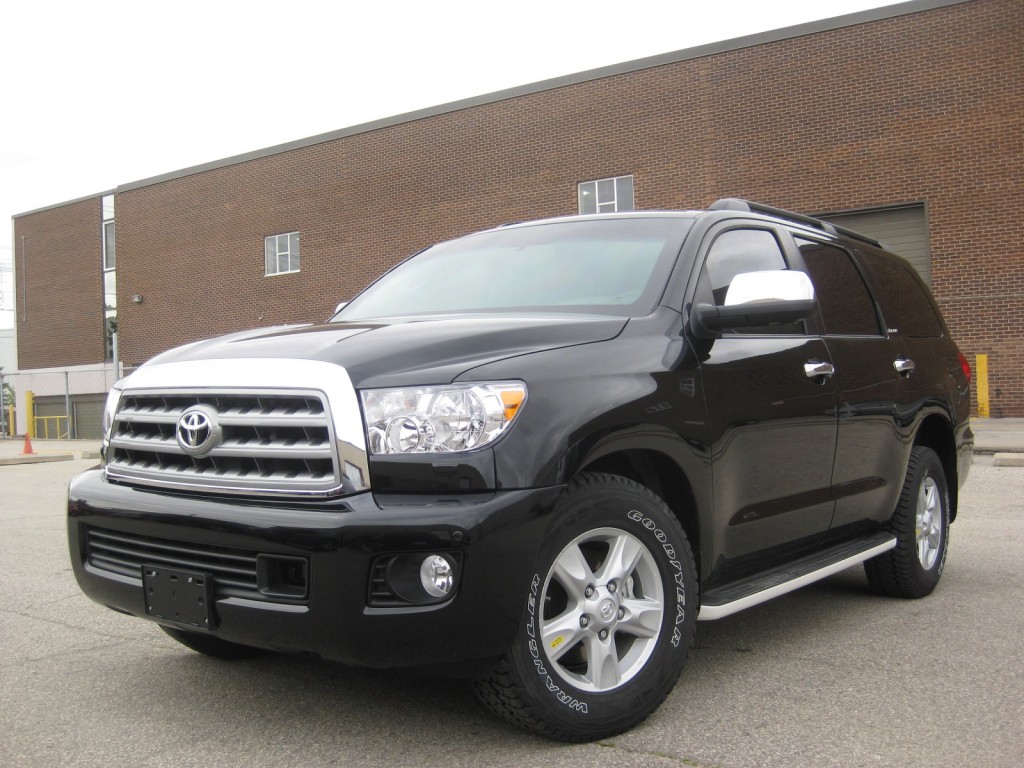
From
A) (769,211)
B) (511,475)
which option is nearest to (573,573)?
(511,475)

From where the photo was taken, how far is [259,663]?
4.05 m

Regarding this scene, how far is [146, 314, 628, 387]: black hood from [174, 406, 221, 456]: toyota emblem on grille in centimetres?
21

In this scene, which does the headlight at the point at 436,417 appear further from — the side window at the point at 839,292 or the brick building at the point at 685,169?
the brick building at the point at 685,169

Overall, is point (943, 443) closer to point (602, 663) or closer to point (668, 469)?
point (668, 469)

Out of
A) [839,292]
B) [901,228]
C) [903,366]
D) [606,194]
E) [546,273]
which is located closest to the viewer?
[546,273]

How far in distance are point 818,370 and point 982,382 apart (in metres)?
17.1

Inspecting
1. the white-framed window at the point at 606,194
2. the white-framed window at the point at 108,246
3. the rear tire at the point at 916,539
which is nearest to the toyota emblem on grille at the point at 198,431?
the rear tire at the point at 916,539

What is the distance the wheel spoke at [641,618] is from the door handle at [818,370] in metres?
1.47

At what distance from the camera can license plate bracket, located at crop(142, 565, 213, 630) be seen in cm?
292

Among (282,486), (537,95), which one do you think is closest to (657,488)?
(282,486)

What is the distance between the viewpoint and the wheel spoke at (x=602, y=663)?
3.03 metres

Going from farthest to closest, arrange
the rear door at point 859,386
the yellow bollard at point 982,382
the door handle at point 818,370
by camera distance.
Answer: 1. the yellow bollard at point 982,382
2. the rear door at point 859,386
3. the door handle at point 818,370

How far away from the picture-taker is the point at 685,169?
22.5 m

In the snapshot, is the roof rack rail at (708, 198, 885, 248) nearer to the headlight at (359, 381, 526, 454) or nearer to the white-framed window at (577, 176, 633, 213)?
the headlight at (359, 381, 526, 454)
